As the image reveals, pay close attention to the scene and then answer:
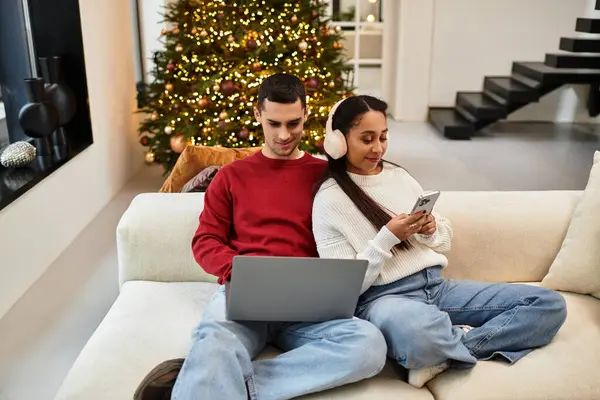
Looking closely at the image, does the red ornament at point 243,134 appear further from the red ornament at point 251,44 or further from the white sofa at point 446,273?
the white sofa at point 446,273

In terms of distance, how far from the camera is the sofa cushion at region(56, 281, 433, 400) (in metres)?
1.54

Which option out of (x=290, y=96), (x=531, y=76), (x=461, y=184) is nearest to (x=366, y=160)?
(x=290, y=96)

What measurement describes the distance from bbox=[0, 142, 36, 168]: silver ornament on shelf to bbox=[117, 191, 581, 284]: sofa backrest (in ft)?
3.57

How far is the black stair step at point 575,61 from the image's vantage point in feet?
18.5

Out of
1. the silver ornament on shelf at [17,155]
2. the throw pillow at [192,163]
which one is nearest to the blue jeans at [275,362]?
the throw pillow at [192,163]

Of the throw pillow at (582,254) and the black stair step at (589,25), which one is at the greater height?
the black stair step at (589,25)

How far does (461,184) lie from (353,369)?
329cm

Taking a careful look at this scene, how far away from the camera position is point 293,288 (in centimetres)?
157

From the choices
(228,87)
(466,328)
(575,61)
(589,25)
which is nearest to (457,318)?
(466,328)

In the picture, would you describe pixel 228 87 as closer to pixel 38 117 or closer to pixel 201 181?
pixel 38 117

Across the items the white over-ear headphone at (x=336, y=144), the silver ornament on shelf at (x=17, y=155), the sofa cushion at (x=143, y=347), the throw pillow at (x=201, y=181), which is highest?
the white over-ear headphone at (x=336, y=144)

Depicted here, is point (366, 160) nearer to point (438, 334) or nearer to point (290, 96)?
point (290, 96)

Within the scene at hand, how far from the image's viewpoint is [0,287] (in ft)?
8.57

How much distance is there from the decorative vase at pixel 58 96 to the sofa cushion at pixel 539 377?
2.51 meters
